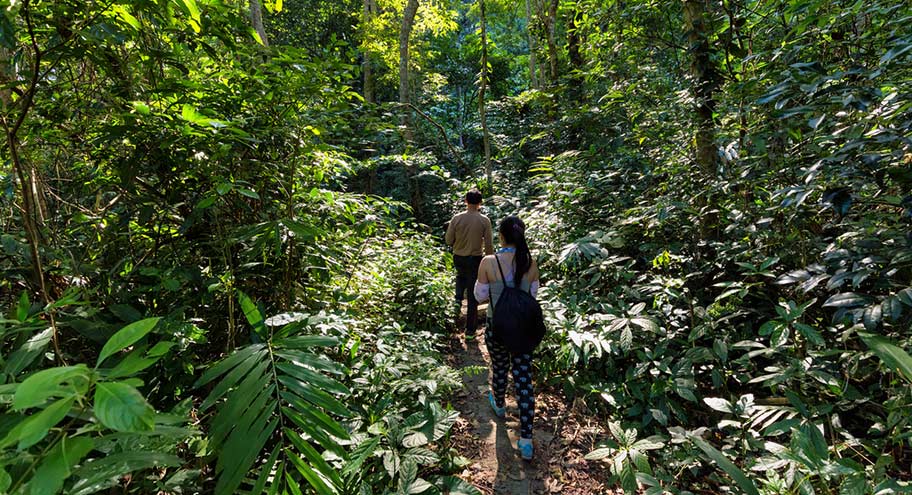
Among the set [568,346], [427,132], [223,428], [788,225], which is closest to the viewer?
[223,428]

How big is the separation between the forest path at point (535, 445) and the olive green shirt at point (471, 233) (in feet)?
6.19

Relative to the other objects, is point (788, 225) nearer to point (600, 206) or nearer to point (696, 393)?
point (696, 393)

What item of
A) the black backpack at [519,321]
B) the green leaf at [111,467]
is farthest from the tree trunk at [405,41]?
the green leaf at [111,467]

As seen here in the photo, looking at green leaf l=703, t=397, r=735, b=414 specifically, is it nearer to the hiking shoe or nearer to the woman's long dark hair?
the hiking shoe

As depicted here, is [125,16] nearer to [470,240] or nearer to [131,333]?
[131,333]

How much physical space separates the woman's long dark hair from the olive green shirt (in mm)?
2080

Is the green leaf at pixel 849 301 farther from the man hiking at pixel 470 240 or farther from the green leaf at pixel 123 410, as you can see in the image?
the man hiking at pixel 470 240

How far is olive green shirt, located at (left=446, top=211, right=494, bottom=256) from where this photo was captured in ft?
17.7

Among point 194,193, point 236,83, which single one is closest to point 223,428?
point 194,193

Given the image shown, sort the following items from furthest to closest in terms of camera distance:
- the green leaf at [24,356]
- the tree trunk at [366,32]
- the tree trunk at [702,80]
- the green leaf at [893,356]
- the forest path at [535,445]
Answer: the tree trunk at [366,32] → the tree trunk at [702,80] → the forest path at [535,445] → the green leaf at [893,356] → the green leaf at [24,356]

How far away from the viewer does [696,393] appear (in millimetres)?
3535

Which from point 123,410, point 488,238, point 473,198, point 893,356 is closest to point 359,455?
point 123,410

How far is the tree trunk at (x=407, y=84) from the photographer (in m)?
9.80

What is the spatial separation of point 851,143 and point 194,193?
3.71m
